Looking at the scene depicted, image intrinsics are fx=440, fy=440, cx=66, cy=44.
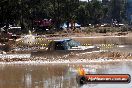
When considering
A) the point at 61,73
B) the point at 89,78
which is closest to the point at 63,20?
the point at 61,73

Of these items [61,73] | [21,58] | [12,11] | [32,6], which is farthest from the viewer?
[32,6]

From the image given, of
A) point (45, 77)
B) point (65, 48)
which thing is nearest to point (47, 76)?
point (45, 77)

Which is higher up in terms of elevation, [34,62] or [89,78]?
[89,78]

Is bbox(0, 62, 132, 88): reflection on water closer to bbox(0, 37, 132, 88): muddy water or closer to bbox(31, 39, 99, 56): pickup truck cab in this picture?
bbox(0, 37, 132, 88): muddy water

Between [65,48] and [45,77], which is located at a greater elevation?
[45,77]

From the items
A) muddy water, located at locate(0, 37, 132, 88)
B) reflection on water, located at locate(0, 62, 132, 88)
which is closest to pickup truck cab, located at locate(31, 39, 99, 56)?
muddy water, located at locate(0, 37, 132, 88)

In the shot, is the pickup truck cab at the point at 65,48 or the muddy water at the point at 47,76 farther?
the pickup truck cab at the point at 65,48

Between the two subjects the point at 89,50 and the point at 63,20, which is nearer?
the point at 89,50

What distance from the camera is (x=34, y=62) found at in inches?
1289

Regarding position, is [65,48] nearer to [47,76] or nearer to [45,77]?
[47,76]

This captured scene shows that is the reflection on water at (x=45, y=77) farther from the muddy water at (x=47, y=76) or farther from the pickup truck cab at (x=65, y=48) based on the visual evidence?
the pickup truck cab at (x=65, y=48)

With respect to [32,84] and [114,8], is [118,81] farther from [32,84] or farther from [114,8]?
[114,8]

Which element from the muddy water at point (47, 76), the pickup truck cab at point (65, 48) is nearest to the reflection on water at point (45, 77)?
the muddy water at point (47, 76)

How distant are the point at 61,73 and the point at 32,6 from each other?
2873 inches
